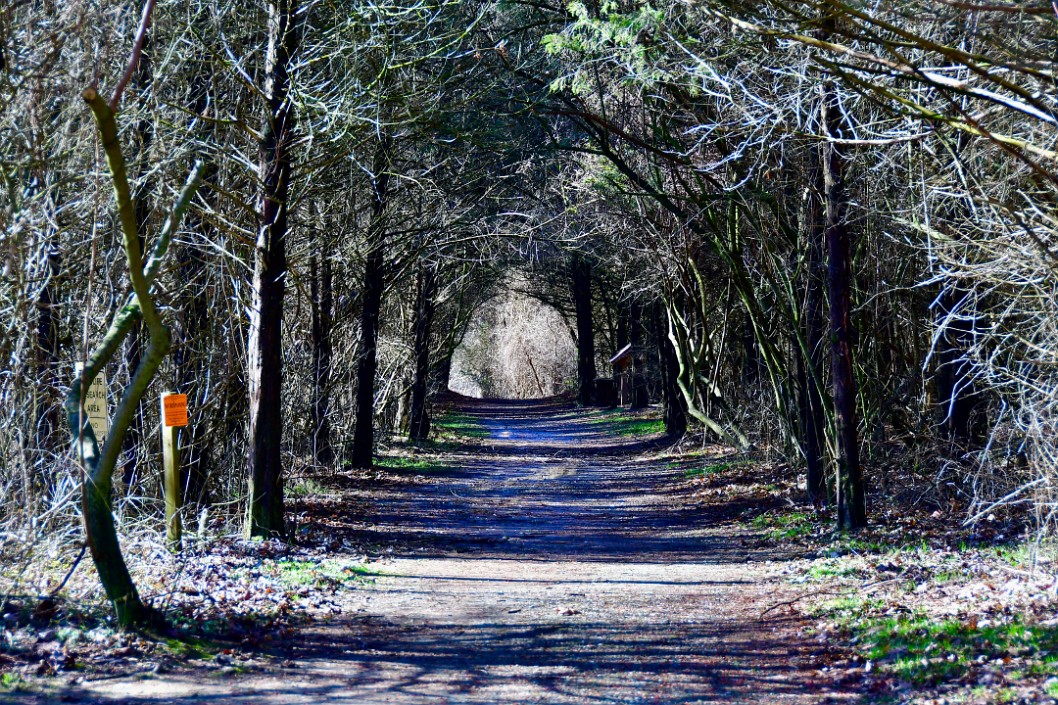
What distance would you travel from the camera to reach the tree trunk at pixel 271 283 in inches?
457

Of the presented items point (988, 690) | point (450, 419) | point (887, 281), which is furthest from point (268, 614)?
point (450, 419)

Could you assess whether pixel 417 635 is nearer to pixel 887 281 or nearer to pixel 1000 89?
pixel 1000 89

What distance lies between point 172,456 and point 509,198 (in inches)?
467

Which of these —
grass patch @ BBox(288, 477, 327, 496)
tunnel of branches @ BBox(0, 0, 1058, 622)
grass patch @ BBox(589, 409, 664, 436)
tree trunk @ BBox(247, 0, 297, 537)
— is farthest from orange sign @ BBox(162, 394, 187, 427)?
grass patch @ BBox(589, 409, 664, 436)

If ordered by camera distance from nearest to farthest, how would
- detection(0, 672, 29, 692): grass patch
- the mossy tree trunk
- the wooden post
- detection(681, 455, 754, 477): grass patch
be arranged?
detection(0, 672, 29, 692): grass patch
the mossy tree trunk
the wooden post
detection(681, 455, 754, 477): grass patch

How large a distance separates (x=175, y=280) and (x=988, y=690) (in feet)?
29.2

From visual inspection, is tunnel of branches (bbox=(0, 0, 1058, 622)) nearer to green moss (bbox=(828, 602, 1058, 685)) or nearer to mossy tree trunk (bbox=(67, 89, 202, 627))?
mossy tree trunk (bbox=(67, 89, 202, 627))

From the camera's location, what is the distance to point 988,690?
6.29 meters

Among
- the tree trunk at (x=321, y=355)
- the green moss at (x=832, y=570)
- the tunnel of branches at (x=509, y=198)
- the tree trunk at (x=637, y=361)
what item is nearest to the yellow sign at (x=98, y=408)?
the tunnel of branches at (x=509, y=198)

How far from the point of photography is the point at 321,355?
59.9 ft

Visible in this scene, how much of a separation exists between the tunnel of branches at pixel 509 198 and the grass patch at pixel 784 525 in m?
0.64

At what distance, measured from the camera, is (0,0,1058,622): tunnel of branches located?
8.55 meters

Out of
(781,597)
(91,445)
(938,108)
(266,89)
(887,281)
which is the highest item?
(266,89)

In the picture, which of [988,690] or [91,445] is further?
[91,445]
